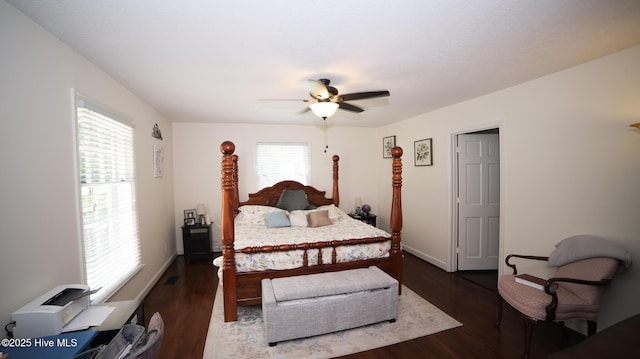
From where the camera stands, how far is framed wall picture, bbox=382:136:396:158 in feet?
16.6

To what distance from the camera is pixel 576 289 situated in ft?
7.04

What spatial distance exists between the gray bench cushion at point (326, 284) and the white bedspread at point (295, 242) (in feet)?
0.66

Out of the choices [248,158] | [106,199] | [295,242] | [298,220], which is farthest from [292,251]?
[248,158]

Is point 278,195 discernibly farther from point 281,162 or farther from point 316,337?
point 316,337

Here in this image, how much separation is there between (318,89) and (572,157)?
2.51 m

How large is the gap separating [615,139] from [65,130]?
439 centimetres

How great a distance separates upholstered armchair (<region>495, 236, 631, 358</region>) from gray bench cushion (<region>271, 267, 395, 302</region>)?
3.64 feet

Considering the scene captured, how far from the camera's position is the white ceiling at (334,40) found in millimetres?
1441

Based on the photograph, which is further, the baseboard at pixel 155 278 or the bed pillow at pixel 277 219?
the bed pillow at pixel 277 219

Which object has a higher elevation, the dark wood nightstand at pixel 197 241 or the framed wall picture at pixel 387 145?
the framed wall picture at pixel 387 145

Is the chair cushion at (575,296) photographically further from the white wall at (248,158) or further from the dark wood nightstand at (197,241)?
the dark wood nightstand at (197,241)

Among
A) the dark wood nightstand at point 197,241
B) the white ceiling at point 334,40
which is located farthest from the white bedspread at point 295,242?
the white ceiling at point 334,40

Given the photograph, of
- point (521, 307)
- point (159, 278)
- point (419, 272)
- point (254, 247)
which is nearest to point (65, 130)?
point (254, 247)

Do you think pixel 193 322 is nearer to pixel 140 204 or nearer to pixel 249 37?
pixel 140 204
